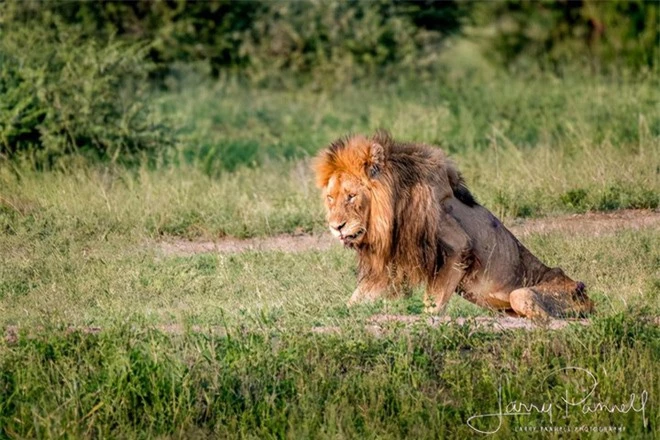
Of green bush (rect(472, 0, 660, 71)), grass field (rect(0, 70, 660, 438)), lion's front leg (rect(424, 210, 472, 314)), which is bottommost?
green bush (rect(472, 0, 660, 71))

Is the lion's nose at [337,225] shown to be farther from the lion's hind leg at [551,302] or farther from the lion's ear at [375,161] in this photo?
the lion's hind leg at [551,302]

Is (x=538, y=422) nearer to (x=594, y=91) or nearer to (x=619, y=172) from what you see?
(x=619, y=172)

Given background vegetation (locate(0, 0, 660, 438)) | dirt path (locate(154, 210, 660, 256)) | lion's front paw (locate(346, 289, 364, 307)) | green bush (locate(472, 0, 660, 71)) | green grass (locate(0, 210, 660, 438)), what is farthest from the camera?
green bush (locate(472, 0, 660, 71))

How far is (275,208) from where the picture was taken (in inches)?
416

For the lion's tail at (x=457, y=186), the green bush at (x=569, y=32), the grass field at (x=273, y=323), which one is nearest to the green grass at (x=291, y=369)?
the grass field at (x=273, y=323)

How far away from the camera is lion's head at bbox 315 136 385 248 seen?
702 cm

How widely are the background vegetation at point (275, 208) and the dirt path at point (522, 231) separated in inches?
5.1

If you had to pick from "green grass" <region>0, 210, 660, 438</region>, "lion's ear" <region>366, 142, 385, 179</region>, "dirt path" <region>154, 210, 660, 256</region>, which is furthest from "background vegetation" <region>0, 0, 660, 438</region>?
"lion's ear" <region>366, 142, 385, 179</region>

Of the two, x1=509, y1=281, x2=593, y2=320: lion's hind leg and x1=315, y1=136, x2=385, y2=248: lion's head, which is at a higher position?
Answer: x1=315, y1=136, x2=385, y2=248: lion's head

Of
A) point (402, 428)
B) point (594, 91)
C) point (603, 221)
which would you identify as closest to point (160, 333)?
point (402, 428)

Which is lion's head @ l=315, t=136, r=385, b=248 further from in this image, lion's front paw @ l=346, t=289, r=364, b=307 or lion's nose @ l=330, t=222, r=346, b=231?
lion's front paw @ l=346, t=289, r=364, b=307

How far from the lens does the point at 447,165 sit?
7387 mm

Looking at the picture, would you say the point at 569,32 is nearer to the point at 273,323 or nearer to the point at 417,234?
the point at 417,234

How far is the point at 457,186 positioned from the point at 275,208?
10.8 ft
